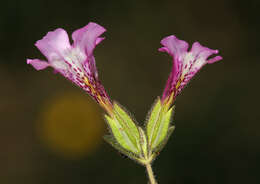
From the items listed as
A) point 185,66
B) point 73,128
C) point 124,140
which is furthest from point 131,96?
point 124,140

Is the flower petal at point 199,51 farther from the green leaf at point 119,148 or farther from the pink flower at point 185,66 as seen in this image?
the green leaf at point 119,148

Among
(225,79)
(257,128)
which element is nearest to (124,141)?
(257,128)

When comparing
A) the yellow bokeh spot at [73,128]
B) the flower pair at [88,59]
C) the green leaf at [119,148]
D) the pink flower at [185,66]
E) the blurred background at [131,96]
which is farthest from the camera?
the yellow bokeh spot at [73,128]

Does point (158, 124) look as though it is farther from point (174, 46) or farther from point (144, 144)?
point (174, 46)

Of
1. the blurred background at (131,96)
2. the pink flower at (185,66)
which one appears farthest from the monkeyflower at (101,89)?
the blurred background at (131,96)

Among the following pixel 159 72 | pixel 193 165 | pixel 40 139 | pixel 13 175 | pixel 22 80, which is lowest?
pixel 193 165

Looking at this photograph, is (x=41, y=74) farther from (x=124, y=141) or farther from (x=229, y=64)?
(x=124, y=141)

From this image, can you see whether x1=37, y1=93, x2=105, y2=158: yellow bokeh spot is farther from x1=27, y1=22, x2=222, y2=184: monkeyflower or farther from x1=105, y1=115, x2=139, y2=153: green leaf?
x1=105, y1=115, x2=139, y2=153: green leaf
